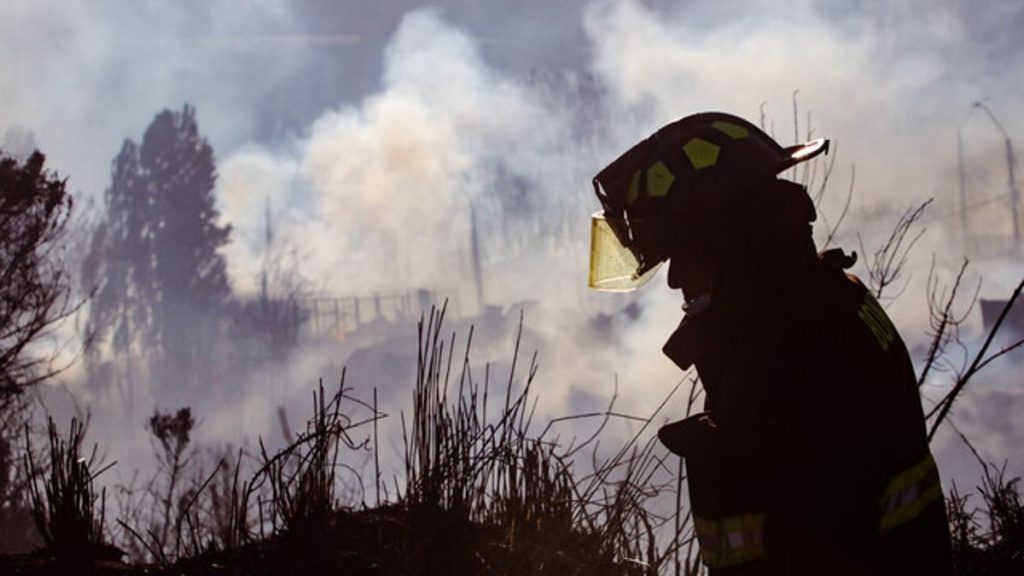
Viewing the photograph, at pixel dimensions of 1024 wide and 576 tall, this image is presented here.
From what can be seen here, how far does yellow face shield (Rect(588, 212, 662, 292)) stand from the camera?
3.17 m

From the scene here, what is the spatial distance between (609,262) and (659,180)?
2.92ft

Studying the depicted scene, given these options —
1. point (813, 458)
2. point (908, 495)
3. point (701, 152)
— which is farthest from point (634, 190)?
point (908, 495)

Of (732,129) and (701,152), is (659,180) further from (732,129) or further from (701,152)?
(732,129)

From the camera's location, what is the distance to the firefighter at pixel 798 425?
1811 millimetres

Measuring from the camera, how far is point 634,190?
8.16ft

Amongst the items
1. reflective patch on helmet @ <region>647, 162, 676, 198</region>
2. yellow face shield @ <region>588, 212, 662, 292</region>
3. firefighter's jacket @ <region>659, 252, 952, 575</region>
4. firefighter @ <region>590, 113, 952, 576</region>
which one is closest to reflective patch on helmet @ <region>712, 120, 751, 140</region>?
reflective patch on helmet @ <region>647, 162, 676, 198</region>

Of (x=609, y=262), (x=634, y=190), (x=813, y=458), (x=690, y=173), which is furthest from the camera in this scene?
(x=609, y=262)

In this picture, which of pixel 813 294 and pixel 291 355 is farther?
pixel 291 355

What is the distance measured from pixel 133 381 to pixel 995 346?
47835 mm

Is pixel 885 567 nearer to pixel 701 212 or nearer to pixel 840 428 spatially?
pixel 840 428

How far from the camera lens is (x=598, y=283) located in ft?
11.1

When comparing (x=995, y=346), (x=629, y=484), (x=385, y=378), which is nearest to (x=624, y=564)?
(x=629, y=484)

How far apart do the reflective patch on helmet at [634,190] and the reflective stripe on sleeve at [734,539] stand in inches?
36.9

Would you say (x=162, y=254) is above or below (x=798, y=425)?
above
